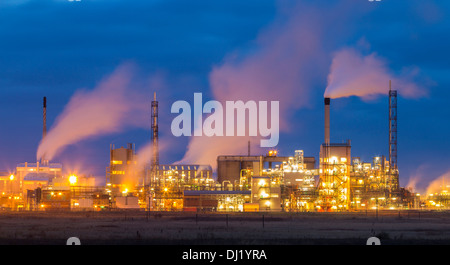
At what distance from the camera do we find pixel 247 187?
133 metres

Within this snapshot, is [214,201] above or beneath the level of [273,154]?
beneath

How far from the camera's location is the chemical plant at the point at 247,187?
11844cm

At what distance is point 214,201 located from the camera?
388ft

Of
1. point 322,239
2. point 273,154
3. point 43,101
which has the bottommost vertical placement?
point 322,239

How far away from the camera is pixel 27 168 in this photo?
7254 inches

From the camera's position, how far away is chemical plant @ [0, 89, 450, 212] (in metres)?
118
